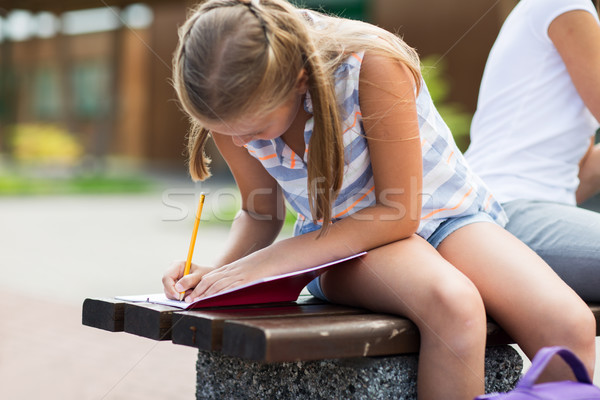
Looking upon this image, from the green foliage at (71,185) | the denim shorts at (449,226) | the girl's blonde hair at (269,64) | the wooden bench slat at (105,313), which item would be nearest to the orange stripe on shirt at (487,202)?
the denim shorts at (449,226)

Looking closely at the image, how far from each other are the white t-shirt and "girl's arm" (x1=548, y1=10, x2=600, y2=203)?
0.05 meters

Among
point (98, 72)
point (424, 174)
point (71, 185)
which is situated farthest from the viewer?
point (98, 72)

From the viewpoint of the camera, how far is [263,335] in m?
1.35

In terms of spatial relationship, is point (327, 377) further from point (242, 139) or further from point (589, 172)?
point (589, 172)

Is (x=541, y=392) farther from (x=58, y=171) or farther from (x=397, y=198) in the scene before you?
(x=58, y=171)

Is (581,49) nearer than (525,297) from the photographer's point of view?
No

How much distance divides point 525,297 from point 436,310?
9.4 inches

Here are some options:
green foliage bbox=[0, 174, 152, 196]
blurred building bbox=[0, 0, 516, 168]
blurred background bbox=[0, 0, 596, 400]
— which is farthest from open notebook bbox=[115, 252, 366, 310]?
blurred building bbox=[0, 0, 516, 168]

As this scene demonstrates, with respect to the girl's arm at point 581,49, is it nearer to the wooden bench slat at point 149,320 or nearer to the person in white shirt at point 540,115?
the person in white shirt at point 540,115

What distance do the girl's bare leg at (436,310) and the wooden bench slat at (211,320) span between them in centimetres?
12

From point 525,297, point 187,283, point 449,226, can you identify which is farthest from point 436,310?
point 187,283

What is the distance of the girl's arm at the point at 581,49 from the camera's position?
2113 millimetres

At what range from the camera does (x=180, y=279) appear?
5.76 ft

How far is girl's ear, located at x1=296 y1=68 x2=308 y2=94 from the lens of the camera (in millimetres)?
1640
